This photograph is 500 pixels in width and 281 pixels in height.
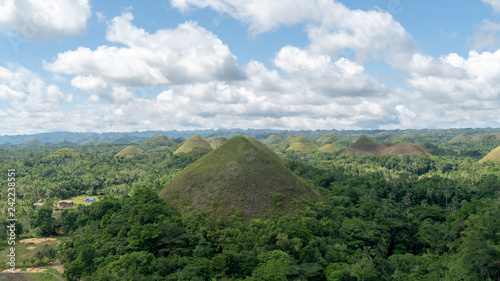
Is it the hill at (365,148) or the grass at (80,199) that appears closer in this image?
the grass at (80,199)

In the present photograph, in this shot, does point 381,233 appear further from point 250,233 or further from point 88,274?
point 88,274

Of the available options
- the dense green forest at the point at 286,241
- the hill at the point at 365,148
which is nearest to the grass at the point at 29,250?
the dense green forest at the point at 286,241

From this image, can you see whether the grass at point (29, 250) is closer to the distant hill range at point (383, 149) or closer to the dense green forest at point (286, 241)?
the dense green forest at point (286, 241)

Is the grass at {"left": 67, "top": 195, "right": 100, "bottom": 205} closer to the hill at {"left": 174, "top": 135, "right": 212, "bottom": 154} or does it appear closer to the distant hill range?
the hill at {"left": 174, "top": 135, "right": 212, "bottom": 154}

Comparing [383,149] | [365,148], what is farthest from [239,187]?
[383,149]

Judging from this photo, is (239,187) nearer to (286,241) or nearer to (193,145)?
(286,241)

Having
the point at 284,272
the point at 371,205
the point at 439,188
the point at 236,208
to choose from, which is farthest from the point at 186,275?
the point at 439,188
